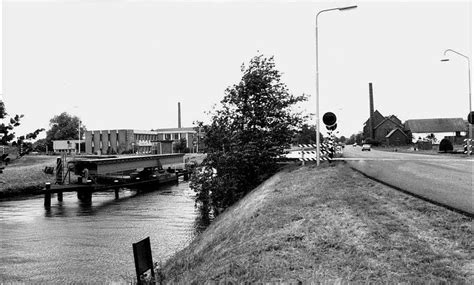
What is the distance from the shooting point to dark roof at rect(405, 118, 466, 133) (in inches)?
3705

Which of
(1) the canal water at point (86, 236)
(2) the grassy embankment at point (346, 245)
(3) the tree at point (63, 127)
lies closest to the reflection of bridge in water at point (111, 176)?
(1) the canal water at point (86, 236)

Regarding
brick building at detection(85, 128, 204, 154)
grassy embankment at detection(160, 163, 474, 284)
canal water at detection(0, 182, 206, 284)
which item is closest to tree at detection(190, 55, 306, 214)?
canal water at detection(0, 182, 206, 284)

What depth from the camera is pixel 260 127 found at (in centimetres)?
2145

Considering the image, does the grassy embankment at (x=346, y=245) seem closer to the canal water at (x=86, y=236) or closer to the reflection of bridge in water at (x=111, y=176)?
the canal water at (x=86, y=236)

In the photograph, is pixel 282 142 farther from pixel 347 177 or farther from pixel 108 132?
pixel 108 132

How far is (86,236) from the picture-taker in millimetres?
18438

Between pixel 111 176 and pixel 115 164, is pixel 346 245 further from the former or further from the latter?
pixel 111 176

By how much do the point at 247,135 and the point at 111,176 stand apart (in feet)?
82.7

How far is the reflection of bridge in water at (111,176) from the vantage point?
3288 cm

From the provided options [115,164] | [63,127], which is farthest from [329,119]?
[63,127]

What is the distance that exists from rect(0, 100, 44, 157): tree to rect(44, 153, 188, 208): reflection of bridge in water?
26.1 m

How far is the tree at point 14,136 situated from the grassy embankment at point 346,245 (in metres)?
3.10

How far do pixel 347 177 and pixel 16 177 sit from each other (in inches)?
1468

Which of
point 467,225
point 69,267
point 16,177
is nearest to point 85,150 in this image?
point 16,177
